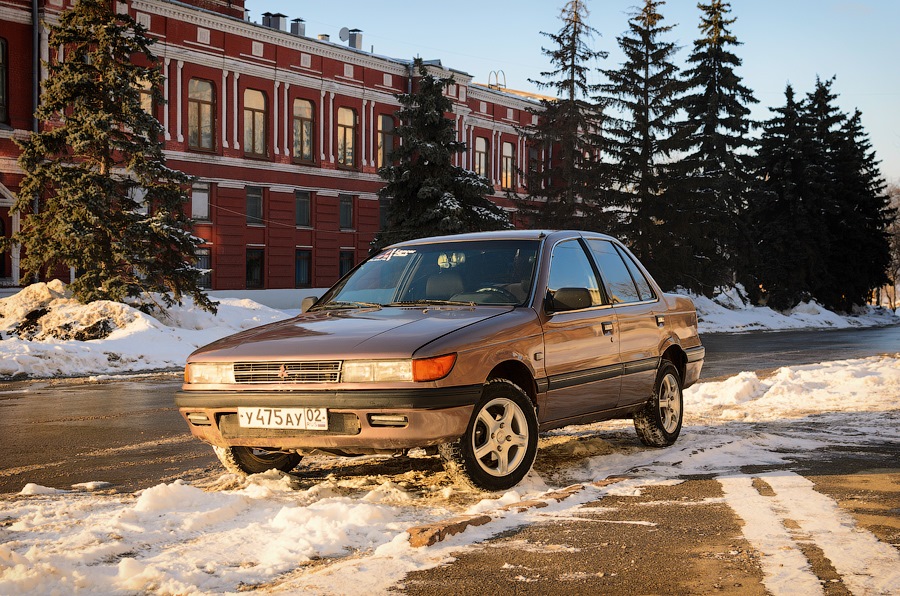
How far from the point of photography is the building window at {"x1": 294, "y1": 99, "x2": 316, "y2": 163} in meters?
45.7

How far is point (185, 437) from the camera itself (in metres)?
9.74

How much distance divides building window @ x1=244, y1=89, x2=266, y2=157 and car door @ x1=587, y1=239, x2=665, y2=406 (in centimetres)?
3600

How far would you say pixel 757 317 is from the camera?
49.2m

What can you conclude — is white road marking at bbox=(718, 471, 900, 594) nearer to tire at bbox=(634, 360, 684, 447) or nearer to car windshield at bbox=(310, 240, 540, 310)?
tire at bbox=(634, 360, 684, 447)

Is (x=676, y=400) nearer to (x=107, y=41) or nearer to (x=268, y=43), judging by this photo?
(x=107, y=41)

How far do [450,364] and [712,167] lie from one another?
1890 inches

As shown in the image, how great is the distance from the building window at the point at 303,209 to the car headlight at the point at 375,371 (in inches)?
1568

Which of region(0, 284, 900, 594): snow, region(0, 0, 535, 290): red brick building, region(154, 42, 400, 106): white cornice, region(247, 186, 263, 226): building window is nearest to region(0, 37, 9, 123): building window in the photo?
region(0, 0, 535, 290): red brick building

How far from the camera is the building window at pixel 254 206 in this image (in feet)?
142

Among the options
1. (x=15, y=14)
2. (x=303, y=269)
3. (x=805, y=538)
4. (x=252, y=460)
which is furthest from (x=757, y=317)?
(x=805, y=538)

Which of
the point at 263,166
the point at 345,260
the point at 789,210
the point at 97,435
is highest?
the point at 263,166

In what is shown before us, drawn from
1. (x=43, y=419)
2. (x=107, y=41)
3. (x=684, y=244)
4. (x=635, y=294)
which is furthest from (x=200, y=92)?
(x=635, y=294)

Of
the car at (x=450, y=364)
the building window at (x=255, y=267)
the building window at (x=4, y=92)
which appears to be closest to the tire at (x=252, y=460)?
the car at (x=450, y=364)

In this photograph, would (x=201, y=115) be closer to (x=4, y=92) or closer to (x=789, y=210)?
(x=4, y=92)
